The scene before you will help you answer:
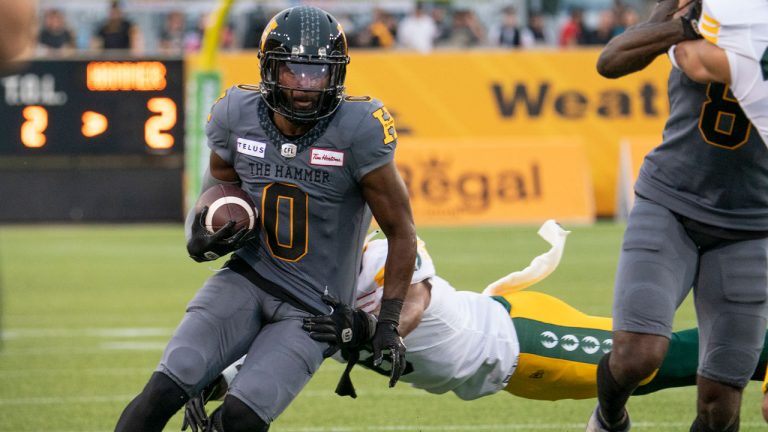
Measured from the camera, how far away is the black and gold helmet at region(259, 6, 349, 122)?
446 cm

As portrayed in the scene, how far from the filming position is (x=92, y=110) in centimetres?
1567

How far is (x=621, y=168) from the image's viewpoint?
1622 centimetres

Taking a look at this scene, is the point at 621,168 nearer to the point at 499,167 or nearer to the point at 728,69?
the point at 499,167

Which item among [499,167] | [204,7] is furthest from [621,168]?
[204,7]

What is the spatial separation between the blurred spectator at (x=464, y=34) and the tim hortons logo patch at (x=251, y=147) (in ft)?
46.9

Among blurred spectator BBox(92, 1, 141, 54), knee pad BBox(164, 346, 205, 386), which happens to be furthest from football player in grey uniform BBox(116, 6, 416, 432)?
blurred spectator BBox(92, 1, 141, 54)

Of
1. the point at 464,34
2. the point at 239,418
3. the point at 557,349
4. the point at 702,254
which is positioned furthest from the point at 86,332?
the point at 464,34

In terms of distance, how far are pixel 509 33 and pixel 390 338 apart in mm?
14236

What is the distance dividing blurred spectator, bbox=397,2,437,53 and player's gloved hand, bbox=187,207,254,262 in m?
14.2

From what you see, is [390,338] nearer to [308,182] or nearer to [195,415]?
[308,182]

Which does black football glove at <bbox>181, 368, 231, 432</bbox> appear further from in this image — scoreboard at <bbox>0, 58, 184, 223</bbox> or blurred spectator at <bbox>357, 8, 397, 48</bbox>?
blurred spectator at <bbox>357, 8, 397, 48</bbox>

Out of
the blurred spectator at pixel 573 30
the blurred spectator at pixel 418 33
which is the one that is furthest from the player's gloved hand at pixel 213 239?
the blurred spectator at pixel 573 30

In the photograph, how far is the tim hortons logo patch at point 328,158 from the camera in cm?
448

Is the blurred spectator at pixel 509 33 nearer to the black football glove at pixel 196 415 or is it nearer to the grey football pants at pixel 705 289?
the grey football pants at pixel 705 289
